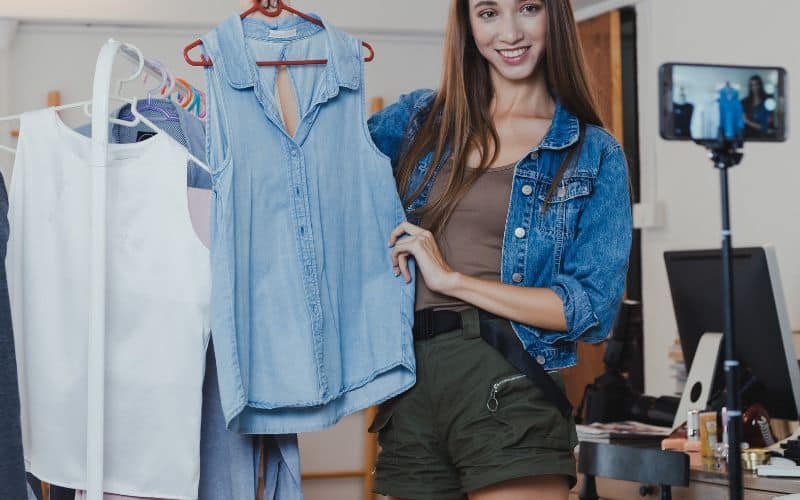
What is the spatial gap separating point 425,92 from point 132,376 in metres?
0.79

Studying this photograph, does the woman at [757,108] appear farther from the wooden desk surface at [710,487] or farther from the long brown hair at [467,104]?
the wooden desk surface at [710,487]

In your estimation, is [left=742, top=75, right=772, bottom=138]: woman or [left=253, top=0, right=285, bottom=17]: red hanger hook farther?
[left=253, top=0, right=285, bottom=17]: red hanger hook

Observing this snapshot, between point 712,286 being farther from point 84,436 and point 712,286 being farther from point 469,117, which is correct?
point 84,436

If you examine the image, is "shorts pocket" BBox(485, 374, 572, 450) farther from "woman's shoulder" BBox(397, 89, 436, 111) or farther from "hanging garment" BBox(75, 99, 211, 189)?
"hanging garment" BBox(75, 99, 211, 189)

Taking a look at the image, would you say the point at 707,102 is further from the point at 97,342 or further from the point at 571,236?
the point at 97,342

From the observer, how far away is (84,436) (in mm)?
1800

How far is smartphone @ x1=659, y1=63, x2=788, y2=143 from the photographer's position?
4.64 ft

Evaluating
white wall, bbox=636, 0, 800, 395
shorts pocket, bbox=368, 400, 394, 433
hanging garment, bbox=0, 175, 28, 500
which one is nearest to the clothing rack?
hanging garment, bbox=0, 175, 28, 500

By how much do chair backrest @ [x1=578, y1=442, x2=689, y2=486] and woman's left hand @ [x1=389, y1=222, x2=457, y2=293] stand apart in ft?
2.84

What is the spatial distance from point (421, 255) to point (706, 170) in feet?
9.56

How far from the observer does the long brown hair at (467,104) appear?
1921 mm

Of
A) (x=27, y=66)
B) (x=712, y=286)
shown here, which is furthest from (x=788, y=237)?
(x=27, y=66)

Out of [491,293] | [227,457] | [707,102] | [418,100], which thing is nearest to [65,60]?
[418,100]

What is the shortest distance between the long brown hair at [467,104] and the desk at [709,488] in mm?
885
